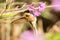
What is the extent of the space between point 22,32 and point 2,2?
159mm

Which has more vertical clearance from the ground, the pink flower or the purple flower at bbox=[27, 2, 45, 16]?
the purple flower at bbox=[27, 2, 45, 16]

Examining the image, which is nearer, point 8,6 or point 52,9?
point 8,6

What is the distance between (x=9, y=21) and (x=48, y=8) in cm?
18

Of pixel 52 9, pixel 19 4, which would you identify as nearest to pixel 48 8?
pixel 52 9

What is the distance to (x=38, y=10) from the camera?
2.86ft

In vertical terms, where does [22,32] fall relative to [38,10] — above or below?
below

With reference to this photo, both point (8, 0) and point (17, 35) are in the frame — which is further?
point (17, 35)

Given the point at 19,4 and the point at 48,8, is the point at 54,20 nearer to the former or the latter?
the point at 48,8

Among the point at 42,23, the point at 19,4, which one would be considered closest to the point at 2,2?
the point at 19,4

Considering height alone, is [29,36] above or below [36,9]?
below

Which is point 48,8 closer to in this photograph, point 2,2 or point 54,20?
point 54,20

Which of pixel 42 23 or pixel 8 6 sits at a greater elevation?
pixel 8 6

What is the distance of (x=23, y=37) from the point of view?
924 mm

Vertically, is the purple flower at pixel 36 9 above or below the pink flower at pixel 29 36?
above
